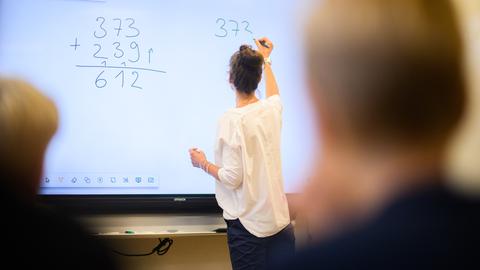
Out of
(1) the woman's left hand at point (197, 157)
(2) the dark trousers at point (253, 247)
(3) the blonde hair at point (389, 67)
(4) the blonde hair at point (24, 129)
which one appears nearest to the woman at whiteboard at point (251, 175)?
(2) the dark trousers at point (253, 247)

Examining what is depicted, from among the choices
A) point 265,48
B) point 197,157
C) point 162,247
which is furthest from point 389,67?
point 162,247

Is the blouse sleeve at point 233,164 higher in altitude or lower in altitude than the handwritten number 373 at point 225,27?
lower

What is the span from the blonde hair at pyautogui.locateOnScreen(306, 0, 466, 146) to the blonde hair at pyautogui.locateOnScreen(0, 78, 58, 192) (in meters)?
0.45

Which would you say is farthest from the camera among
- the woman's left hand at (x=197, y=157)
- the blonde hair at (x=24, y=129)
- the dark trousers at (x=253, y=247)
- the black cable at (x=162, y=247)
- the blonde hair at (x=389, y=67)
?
the black cable at (x=162, y=247)

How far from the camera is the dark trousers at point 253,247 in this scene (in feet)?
4.39

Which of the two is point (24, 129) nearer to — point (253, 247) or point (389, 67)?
point (389, 67)

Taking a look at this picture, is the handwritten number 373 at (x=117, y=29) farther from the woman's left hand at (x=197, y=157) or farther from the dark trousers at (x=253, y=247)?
the dark trousers at (x=253, y=247)

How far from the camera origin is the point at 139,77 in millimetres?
1742

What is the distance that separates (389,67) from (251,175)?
100 cm

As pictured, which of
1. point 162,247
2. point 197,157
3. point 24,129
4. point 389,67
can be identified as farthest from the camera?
point 162,247

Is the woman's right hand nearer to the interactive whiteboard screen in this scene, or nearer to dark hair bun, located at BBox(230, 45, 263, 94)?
the interactive whiteboard screen

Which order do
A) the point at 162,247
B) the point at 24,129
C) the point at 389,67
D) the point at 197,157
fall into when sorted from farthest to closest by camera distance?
1. the point at 162,247
2. the point at 197,157
3. the point at 24,129
4. the point at 389,67

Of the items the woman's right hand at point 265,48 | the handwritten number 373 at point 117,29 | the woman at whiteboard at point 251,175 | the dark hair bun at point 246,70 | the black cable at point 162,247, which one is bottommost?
the black cable at point 162,247

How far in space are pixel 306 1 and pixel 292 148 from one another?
1.36 meters
